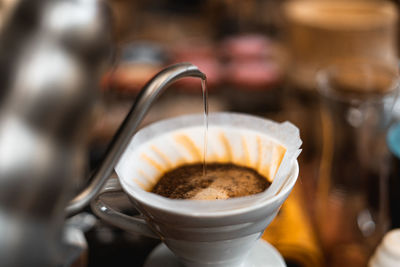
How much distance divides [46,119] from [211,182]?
26 cm

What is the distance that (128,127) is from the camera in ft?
1.84

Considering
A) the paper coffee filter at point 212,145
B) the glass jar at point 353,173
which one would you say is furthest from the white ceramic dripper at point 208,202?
the glass jar at point 353,173

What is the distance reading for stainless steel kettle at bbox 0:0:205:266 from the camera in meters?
0.51

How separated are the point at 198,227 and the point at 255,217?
74 mm

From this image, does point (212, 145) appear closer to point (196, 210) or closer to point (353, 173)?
point (196, 210)

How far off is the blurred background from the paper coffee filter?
0.27 feet

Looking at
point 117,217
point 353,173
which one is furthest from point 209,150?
point 353,173

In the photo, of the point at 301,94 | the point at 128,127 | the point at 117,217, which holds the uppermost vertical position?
the point at 128,127

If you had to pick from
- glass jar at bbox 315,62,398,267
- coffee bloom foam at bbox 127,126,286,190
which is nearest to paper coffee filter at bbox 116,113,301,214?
coffee bloom foam at bbox 127,126,286,190

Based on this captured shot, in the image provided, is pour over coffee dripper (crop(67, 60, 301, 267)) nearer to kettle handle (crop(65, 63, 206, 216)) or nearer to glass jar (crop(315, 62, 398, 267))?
kettle handle (crop(65, 63, 206, 216))

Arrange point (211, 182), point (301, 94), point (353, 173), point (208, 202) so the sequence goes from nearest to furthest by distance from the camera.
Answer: point (208, 202) < point (211, 182) < point (353, 173) < point (301, 94)

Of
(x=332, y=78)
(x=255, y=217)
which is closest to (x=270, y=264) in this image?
(x=255, y=217)

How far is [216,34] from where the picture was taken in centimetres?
328

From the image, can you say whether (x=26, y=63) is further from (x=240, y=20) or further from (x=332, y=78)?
A: (x=240, y=20)
